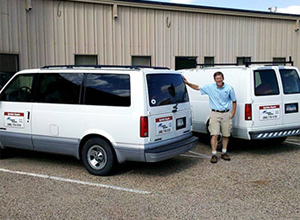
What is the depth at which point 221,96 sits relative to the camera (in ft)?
23.8

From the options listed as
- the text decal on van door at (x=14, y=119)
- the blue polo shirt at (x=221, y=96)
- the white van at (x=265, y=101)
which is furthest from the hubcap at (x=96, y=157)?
the white van at (x=265, y=101)

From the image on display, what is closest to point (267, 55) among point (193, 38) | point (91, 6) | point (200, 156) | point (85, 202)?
point (193, 38)

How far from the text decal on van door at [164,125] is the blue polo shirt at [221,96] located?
140cm

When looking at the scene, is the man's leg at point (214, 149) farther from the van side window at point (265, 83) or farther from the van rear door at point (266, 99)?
the van side window at point (265, 83)

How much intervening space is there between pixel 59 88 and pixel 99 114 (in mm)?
1007

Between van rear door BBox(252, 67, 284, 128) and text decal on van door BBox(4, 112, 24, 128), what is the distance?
178 inches

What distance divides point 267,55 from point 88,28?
319 inches

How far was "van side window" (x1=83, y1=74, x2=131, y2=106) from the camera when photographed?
5.98m

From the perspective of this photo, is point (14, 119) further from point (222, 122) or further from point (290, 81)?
point (290, 81)

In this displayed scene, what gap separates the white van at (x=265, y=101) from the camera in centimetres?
752

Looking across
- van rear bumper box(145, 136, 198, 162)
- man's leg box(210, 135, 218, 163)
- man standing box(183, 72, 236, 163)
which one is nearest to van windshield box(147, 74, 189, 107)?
man standing box(183, 72, 236, 163)

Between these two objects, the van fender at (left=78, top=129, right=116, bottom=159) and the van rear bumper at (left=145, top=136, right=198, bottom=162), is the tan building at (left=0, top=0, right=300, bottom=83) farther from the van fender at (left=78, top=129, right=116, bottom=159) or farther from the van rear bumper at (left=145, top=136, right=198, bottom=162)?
the van rear bumper at (left=145, top=136, right=198, bottom=162)

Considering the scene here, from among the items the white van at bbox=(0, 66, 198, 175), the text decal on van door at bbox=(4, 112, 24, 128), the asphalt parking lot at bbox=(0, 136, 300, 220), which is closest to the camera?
the asphalt parking lot at bbox=(0, 136, 300, 220)

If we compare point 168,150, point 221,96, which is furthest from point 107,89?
point 221,96
